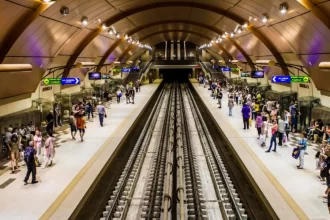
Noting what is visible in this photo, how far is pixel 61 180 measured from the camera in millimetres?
10836

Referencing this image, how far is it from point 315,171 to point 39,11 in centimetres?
983

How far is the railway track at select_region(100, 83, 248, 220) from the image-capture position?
929 centimetres

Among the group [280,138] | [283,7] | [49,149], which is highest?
[283,7]

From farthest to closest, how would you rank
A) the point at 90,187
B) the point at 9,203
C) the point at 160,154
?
the point at 160,154
the point at 90,187
the point at 9,203

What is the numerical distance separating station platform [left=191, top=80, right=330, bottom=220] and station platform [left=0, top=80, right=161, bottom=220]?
473 cm

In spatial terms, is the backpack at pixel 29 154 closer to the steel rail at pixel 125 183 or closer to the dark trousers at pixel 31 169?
the dark trousers at pixel 31 169

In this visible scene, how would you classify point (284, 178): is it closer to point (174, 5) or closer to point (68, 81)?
point (68, 81)

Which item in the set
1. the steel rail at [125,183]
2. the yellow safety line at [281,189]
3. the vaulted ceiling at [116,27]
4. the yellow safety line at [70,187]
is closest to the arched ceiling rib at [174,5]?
the vaulted ceiling at [116,27]

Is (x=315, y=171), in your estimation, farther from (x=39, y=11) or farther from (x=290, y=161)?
(x=39, y=11)

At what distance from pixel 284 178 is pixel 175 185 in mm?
3298

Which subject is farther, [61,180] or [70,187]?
[61,180]

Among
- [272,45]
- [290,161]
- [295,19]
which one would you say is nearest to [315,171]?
[290,161]

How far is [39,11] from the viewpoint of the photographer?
37.9ft

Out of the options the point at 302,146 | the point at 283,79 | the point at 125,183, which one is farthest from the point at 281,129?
the point at 125,183
